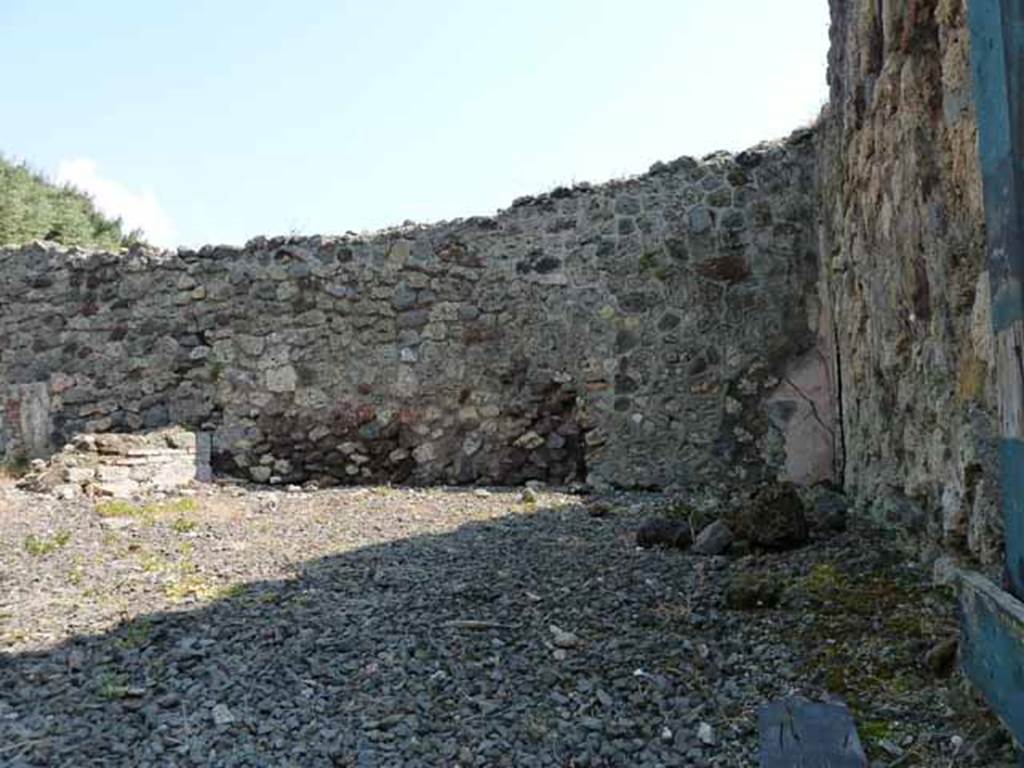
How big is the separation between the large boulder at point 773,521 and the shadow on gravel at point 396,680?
40cm

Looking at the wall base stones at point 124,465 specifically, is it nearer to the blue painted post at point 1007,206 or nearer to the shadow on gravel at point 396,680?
the shadow on gravel at point 396,680

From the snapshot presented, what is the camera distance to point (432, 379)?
7.34 m

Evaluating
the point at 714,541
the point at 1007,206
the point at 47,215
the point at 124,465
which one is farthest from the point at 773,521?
the point at 47,215

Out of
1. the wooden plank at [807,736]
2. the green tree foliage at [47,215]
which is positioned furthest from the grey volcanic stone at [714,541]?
the green tree foliage at [47,215]

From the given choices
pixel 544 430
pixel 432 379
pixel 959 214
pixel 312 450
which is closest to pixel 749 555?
pixel 959 214

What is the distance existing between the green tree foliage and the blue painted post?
12.1 metres

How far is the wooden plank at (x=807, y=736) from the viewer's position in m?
1.98

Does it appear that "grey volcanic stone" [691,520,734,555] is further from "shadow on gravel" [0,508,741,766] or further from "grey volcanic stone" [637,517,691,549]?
"shadow on gravel" [0,508,741,766]

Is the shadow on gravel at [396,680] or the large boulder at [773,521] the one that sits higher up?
the large boulder at [773,521]

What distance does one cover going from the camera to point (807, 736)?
2.08 metres

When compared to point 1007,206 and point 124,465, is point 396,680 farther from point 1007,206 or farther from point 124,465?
point 124,465

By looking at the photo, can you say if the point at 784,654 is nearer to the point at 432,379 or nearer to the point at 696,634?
the point at 696,634

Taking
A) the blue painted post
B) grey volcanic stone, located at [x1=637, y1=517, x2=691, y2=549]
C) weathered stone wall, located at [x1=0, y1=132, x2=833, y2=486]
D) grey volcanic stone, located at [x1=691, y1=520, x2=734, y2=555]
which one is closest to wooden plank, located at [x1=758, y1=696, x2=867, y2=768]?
the blue painted post

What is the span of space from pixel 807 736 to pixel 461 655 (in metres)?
1.07
